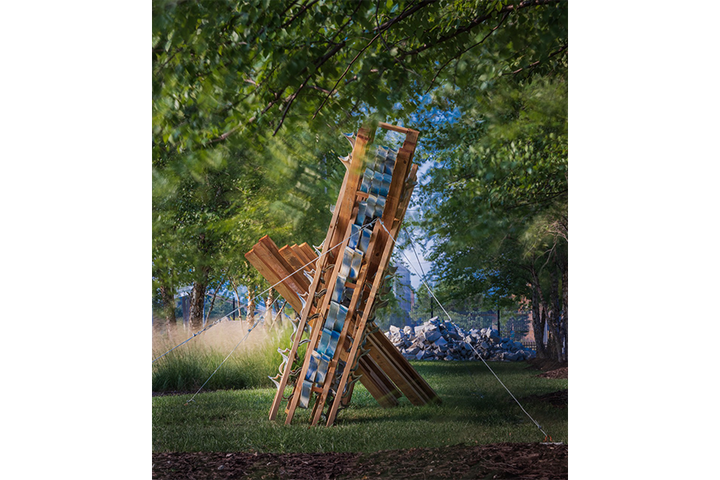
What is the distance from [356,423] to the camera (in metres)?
2.97

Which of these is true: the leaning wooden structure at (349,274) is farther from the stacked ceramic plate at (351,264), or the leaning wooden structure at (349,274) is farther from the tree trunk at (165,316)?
the tree trunk at (165,316)

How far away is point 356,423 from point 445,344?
285 centimetres

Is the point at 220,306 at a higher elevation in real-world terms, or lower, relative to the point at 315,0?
lower

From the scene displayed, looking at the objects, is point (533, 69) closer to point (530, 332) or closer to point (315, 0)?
point (315, 0)

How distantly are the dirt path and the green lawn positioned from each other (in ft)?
0.39

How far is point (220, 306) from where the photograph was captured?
5094 mm

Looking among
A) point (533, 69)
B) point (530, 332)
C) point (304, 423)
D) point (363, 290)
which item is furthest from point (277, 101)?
point (530, 332)

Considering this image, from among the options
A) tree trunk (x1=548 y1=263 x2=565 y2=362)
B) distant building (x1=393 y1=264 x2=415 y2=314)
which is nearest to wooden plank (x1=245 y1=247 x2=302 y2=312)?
distant building (x1=393 y1=264 x2=415 y2=314)

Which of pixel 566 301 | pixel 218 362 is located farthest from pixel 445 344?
pixel 218 362

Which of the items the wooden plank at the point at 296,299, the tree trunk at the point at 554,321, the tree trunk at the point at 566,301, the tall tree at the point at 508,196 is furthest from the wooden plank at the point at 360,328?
the tree trunk at the point at 554,321

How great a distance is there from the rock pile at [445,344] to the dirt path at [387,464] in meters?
3.04

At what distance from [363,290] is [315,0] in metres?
1.57

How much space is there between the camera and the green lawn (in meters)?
2.64

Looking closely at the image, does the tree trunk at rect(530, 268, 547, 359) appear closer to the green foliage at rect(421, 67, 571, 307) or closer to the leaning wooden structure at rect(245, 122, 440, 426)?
the green foliage at rect(421, 67, 571, 307)
